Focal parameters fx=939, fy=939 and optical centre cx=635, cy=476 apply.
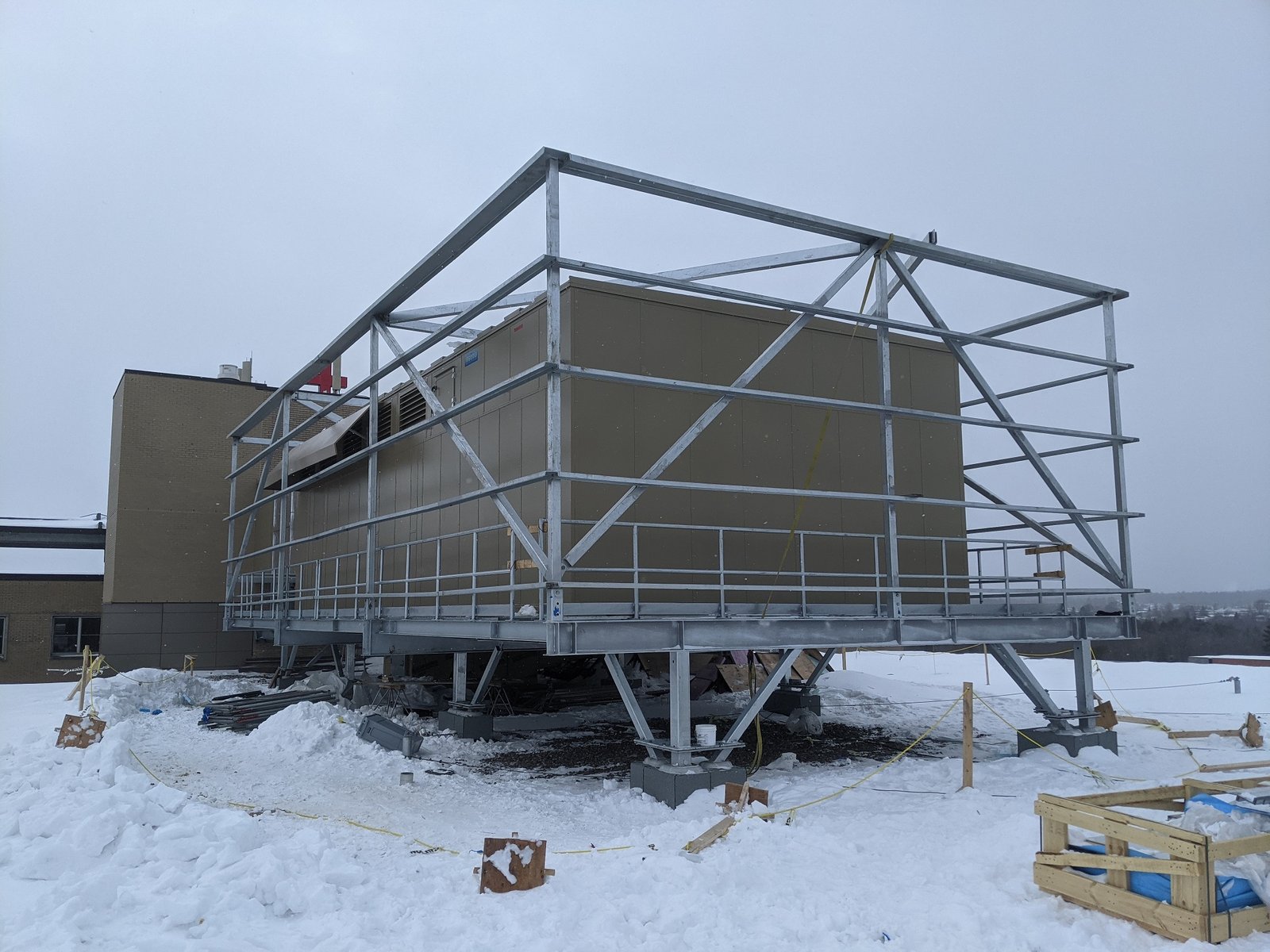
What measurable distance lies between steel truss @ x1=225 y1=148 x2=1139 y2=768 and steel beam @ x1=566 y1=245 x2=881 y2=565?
0.07 feet

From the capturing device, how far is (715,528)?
922 centimetres

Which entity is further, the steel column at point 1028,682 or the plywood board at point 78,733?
the steel column at point 1028,682

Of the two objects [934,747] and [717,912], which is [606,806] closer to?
[717,912]

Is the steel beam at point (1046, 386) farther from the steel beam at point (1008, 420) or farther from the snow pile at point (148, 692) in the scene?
the snow pile at point (148, 692)

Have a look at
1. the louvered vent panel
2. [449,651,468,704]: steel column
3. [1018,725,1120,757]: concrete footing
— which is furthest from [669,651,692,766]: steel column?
the louvered vent panel

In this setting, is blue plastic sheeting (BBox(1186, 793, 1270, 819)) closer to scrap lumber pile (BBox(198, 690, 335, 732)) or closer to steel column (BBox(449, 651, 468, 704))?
steel column (BBox(449, 651, 468, 704))

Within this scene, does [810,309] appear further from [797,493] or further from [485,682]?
[485,682]

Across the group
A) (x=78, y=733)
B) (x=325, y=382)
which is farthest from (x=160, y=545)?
(x=78, y=733)

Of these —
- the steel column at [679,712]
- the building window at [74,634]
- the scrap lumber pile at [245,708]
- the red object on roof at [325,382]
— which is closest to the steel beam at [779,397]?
the steel column at [679,712]

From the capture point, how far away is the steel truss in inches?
346

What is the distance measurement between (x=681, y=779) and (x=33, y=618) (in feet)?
74.3

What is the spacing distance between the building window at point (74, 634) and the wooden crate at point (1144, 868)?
83.2ft

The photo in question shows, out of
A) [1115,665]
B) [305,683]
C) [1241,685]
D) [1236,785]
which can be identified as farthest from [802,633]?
[1115,665]

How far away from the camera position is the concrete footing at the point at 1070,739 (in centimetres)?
1177
